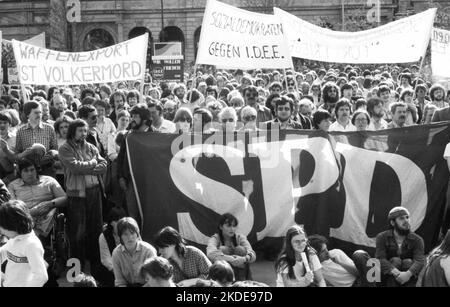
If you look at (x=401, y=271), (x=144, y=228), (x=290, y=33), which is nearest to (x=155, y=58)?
(x=290, y=33)

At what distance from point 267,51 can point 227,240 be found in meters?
4.67

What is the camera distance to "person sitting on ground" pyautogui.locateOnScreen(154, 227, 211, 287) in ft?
24.0

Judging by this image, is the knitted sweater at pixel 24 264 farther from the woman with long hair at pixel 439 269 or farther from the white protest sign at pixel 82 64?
the white protest sign at pixel 82 64

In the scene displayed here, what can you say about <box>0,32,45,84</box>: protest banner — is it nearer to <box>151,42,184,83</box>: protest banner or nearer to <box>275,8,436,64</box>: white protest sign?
<box>151,42,184,83</box>: protest banner

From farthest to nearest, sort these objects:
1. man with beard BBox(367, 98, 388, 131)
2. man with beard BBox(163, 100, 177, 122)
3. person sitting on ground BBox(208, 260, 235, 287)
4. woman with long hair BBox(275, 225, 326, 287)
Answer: man with beard BBox(163, 100, 177, 122) → man with beard BBox(367, 98, 388, 131) → woman with long hair BBox(275, 225, 326, 287) → person sitting on ground BBox(208, 260, 235, 287)

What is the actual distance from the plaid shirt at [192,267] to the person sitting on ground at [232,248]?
535 mm

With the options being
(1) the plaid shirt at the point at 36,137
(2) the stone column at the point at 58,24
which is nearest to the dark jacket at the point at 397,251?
(1) the plaid shirt at the point at 36,137

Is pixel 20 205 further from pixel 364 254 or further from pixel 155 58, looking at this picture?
pixel 155 58

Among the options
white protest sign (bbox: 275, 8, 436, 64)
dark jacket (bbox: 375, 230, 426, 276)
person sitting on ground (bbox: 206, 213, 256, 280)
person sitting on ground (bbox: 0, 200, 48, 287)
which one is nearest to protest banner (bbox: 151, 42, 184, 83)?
white protest sign (bbox: 275, 8, 436, 64)

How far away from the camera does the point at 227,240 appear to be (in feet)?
26.7

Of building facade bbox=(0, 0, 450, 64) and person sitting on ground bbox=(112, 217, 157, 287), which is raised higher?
person sitting on ground bbox=(112, 217, 157, 287)

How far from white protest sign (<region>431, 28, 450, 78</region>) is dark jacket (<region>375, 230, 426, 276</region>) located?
17.1 feet

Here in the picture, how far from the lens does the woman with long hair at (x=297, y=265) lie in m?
7.21

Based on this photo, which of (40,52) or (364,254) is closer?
Result: (364,254)
